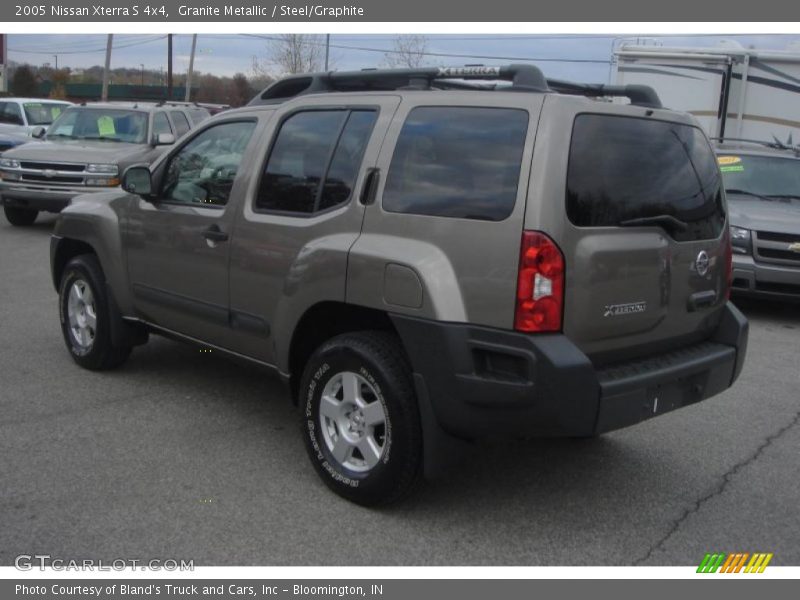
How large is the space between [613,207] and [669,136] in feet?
2.15

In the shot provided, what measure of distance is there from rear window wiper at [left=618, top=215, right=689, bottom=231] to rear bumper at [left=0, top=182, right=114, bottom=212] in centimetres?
1004

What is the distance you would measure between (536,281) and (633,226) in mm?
650

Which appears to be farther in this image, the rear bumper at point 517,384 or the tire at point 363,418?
the tire at point 363,418

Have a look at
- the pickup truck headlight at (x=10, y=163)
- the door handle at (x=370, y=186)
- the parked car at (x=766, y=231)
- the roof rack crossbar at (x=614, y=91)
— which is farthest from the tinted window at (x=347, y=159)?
the pickup truck headlight at (x=10, y=163)

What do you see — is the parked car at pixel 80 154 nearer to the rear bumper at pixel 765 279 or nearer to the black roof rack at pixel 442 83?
the black roof rack at pixel 442 83

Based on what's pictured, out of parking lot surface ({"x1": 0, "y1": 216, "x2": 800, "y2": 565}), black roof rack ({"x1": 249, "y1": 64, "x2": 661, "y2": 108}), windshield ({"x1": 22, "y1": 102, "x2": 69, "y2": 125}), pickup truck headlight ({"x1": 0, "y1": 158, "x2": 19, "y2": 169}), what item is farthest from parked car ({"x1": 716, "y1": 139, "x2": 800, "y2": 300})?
windshield ({"x1": 22, "y1": 102, "x2": 69, "y2": 125})

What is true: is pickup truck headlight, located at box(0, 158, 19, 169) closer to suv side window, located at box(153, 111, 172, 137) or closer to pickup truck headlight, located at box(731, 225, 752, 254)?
suv side window, located at box(153, 111, 172, 137)

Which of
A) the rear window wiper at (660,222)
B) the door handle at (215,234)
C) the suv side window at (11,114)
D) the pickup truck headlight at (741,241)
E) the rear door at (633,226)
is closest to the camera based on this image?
the rear door at (633,226)

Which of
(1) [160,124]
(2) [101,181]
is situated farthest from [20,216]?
(1) [160,124]

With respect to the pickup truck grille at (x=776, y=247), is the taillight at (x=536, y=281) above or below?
above

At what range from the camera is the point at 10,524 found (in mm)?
3891

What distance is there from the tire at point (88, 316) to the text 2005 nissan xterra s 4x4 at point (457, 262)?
1133 mm

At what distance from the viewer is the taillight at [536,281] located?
3566 millimetres

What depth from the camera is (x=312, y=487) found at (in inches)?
174
